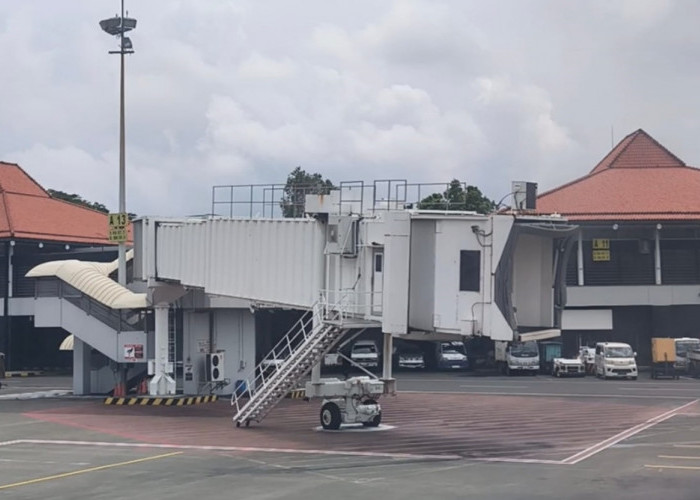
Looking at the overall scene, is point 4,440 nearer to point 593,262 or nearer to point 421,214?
point 421,214

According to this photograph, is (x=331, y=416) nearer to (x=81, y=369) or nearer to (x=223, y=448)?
(x=223, y=448)

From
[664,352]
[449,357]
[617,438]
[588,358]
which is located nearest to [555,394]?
[664,352]

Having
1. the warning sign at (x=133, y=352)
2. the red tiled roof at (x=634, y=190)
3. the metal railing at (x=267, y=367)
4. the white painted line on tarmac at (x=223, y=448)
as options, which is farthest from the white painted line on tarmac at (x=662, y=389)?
the white painted line on tarmac at (x=223, y=448)

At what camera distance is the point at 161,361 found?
149 feet

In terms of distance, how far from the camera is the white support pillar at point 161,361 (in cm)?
4522

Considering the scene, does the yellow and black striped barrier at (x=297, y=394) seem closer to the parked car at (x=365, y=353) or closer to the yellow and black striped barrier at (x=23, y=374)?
the parked car at (x=365, y=353)

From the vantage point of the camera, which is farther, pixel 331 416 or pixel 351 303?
pixel 331 416

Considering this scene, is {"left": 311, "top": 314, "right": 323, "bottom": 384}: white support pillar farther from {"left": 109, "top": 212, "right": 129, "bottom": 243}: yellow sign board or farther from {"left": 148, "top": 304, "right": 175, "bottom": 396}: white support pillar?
{"left": 109, "top": 212, "right": 129, "bottom": 243}: yellow sign board

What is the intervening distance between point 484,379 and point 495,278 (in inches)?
1356

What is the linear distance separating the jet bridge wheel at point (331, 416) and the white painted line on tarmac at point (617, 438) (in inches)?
361

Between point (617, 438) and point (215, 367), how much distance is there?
20590 millimetres

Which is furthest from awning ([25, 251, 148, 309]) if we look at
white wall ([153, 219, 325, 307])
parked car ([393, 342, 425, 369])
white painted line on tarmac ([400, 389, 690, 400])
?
parked car ([393, 342, 425, 369])

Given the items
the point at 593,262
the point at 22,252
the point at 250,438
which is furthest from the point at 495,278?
the point at 22,252

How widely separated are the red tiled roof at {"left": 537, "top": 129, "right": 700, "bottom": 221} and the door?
1564 inches
